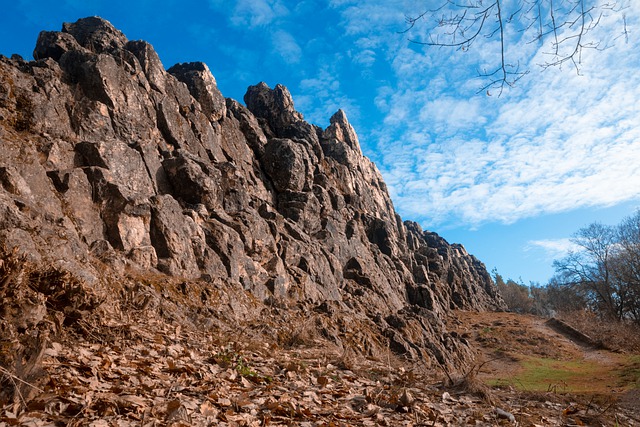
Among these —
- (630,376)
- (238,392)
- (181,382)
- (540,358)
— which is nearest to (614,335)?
(540,358)

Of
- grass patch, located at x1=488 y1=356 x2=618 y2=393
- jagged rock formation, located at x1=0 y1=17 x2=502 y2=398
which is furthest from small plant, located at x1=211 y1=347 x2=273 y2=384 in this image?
grass patch, located at x1=488 y1=356 x2=618 y2=393

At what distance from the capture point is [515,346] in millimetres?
30719

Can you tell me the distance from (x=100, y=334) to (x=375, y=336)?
13888 millimetres

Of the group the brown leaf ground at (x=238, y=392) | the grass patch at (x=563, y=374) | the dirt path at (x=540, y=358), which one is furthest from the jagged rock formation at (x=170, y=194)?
the grass patch at (x=563, y=374)

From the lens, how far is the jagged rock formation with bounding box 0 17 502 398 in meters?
12.5

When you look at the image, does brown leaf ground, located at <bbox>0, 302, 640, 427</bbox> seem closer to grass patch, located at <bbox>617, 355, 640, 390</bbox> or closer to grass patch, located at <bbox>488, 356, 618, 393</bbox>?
grass patch, located at <bbox>617, 355, 640, 390</bbox>

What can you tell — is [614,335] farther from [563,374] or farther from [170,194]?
[170,194]

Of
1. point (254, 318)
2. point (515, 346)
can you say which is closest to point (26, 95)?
point (254, 318)

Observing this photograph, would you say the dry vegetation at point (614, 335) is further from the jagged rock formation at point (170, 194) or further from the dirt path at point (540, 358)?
the jagged rock formation at point (170, 194)

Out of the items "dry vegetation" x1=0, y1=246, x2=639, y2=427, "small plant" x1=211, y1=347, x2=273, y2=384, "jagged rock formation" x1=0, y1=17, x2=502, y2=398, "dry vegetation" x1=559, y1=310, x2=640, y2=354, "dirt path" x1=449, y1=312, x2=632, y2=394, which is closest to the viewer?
"dry vegetation" x1=0, y1=246, x2=639, y2=427

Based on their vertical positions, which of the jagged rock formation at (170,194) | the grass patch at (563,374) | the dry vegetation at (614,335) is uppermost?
the jagged rock formation at (170,194)

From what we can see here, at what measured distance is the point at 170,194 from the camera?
19109 millimetres

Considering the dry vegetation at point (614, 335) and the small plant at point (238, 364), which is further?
the dry vegetation at point (614, 335)

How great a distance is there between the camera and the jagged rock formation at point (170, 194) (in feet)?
40.9
